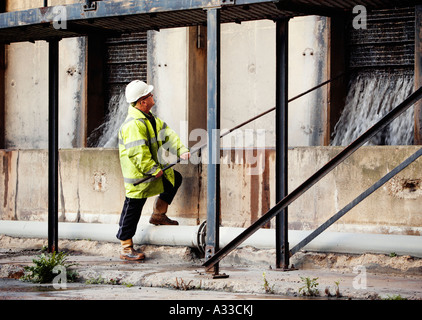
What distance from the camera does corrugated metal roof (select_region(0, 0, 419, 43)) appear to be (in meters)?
7.55

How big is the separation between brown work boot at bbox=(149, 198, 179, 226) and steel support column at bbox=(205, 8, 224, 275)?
2156 millimetres

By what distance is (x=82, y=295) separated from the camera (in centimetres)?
712

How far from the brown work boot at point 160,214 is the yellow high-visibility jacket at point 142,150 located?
0.96 feet

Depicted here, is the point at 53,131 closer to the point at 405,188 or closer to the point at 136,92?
the point at 136,92

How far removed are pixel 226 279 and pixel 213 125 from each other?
56.8 inches

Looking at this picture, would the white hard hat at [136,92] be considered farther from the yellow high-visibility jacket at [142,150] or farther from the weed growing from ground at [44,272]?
the weed growing from ground at [44,272]

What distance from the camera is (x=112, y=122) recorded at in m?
12.4

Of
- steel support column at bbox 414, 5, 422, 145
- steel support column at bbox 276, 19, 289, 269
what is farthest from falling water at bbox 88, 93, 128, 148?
steel support column at bbox 414, 5, 422, 145

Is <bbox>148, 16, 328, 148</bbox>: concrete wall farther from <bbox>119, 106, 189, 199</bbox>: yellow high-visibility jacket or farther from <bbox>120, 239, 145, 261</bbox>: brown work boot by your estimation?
<bbox>120, 239, 145, 261</bbox>: brown work boot

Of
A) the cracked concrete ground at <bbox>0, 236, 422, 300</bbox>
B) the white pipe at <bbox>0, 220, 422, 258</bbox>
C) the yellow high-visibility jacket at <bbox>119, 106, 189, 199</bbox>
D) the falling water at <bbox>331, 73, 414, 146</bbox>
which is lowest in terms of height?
the cracked concrete ground at <bbox>0, 236, 422, 300</bbox>

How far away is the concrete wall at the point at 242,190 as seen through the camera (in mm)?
8719

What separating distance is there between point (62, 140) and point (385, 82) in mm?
4969

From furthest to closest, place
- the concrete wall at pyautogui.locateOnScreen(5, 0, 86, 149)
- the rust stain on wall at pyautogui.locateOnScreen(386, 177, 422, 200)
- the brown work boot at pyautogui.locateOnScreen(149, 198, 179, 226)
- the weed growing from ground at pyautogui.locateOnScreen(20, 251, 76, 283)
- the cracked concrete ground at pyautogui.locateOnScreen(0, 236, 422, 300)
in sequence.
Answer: the concrete wall at pyautogui.locateOnScreen(5, 0, 86, 149) < the brown work boot at pyautogui.locateOnScreen(149, 198, 179, 226) < the rust stain on wall at pyautogui.locateOnScreen(386, 177, 422, 200) < the weed growing from ground at pyautogui.locateOnScreen(20, 251, 76, 283) < the cracked concrete ground at pyautogui.locateOnScreen(0, 236, 422, 300)
